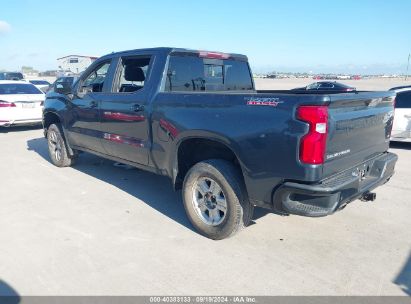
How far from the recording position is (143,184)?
5781mm

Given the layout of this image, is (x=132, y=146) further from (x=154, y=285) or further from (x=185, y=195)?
(x=154, y=285)

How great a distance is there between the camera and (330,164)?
307cm

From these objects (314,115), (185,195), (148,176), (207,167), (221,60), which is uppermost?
(221,60)

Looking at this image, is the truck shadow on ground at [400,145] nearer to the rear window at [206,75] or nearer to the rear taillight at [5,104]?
the rear window at [206,75]

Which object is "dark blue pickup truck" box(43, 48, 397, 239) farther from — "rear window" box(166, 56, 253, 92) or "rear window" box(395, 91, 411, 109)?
"rear window" box(395, 91, 411, 109)

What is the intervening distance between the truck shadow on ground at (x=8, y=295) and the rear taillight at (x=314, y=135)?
8.41 feet

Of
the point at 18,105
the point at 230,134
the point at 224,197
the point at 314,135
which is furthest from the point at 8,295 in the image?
the point at 18,105

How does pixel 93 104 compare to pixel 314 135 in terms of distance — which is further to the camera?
pixel 93 104

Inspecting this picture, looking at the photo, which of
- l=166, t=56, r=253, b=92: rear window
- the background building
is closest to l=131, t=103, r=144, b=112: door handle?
l=166, t=56, r=253, b=92: rear window

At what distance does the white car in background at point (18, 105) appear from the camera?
10133mm

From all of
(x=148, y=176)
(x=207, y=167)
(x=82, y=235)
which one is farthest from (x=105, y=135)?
(x=207, y=167)

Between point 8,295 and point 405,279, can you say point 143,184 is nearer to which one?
point 8,295

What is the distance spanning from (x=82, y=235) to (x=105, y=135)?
5.59 feet

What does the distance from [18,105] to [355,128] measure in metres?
9.79
